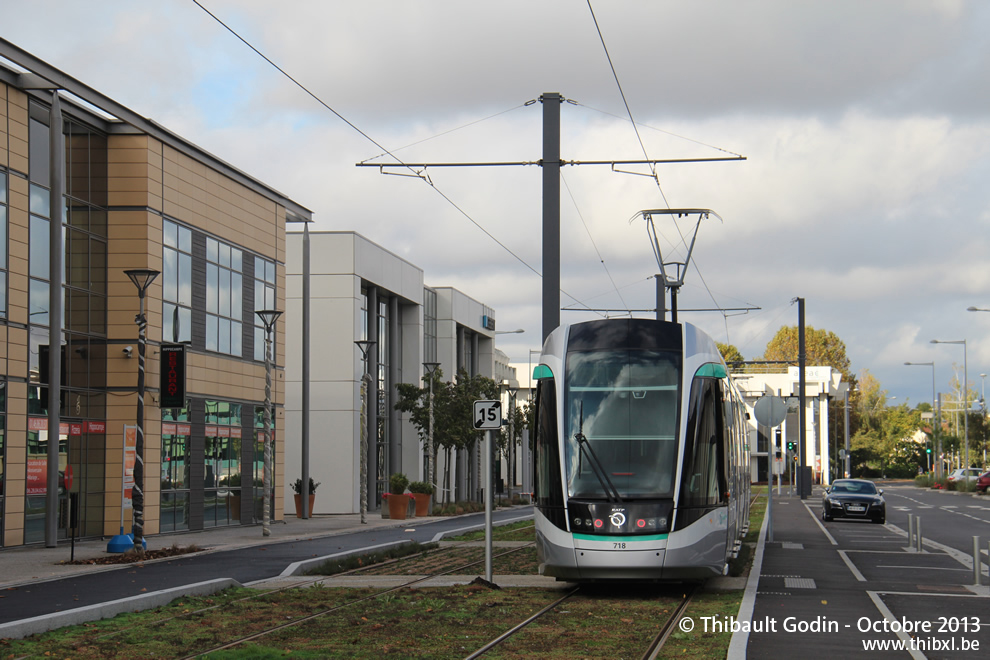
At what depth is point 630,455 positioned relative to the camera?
48.4 feet

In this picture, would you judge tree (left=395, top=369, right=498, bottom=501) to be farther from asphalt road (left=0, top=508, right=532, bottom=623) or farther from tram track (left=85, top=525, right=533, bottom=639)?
tram track (left=85, top=525, right=533, bottom=639)

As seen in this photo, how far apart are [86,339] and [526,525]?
14.0m

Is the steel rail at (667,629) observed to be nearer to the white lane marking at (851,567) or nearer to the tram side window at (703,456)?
the tram side window at (703,456)

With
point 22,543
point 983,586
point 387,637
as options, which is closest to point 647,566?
point 387,637

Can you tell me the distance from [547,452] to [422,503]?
31414 mm

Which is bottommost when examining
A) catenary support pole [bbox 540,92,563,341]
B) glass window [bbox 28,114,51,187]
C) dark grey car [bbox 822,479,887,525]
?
dark grey car [bbox 822,479,887,525]

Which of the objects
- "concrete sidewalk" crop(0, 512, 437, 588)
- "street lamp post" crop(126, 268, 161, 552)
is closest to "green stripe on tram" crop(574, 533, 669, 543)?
"concrete sidewalk" crop(0, 512, 437, 588)

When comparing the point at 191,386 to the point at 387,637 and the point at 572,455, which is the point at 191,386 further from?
the point at 387,637

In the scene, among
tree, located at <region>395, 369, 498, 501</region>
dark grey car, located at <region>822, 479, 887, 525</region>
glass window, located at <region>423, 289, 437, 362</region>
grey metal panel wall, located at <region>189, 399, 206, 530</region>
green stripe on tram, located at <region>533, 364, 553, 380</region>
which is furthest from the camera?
glass window, located at <region>423, 289, 437, 362</region>

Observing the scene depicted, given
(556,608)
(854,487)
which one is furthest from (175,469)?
(854,487)

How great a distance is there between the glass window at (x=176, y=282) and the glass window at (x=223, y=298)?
4.47ft

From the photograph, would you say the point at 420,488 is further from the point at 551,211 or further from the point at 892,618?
the point at 892,618

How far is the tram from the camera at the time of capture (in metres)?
14.2

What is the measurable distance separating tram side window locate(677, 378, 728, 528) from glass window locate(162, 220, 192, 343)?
19.9m
